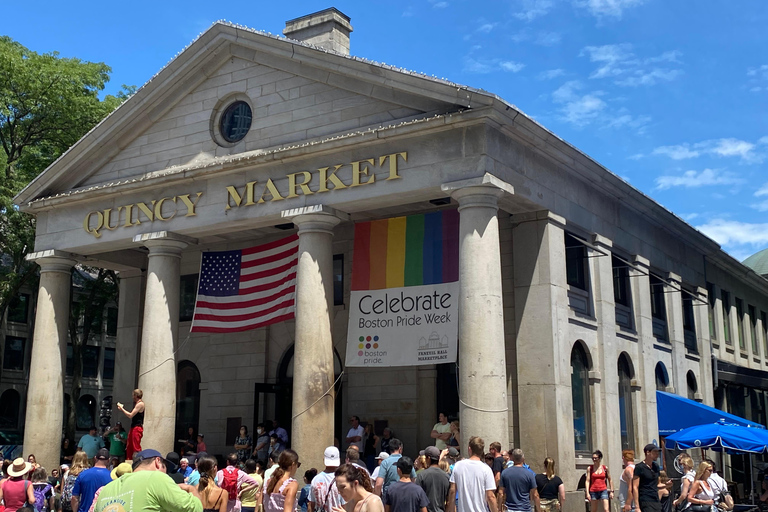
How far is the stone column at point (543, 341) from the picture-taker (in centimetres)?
1972

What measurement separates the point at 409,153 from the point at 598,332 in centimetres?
707

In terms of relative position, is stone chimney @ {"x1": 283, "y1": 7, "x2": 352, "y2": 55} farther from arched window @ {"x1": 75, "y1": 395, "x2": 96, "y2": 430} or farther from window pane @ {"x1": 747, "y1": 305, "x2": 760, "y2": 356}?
arched window @ {"x1": 75, "y1": 395, "x2": 96, "y2": 430}

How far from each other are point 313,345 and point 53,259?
1003cm

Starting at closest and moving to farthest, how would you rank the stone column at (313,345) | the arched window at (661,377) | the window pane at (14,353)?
the stone column at (313,345) → the arched window at (661,377) → the window pane at (14,353)

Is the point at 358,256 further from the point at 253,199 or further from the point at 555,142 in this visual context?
the point at 555,142

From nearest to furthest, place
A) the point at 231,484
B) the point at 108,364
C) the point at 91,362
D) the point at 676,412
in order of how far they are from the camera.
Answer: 1. the point at 231,484
2. the point at 676,412
3. the point at 91,362
4. the point at 108,364

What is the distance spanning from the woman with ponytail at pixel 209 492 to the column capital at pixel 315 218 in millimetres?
9907

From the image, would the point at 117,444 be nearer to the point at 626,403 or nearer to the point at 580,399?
the point at 580,399

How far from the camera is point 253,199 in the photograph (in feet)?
72.0

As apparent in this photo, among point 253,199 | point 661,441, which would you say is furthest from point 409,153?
point 661,441

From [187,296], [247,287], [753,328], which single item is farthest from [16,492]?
[753,328]

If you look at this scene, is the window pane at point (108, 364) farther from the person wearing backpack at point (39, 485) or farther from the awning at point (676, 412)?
the person wearing backpack at point (39, 485)

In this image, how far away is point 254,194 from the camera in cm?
2200

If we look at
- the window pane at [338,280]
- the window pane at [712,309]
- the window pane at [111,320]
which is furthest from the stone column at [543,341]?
the window pane at [111,320]
